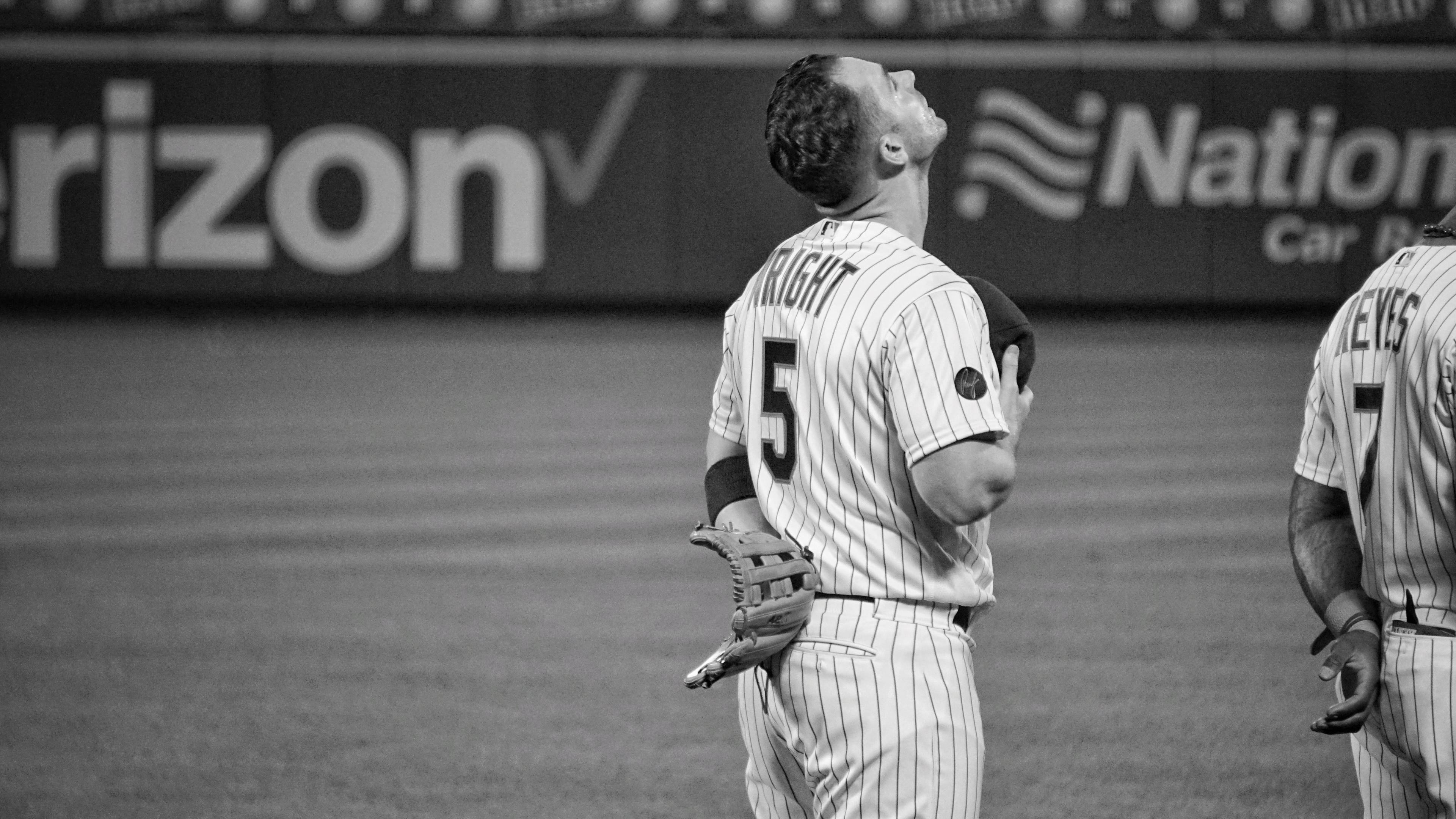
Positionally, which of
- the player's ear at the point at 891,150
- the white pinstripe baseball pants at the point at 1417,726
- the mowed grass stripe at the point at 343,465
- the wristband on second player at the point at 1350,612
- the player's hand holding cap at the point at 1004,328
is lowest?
the mowed grass stripe at the point at 343,465

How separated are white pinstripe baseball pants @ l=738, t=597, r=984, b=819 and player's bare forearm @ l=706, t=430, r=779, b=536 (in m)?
0.24

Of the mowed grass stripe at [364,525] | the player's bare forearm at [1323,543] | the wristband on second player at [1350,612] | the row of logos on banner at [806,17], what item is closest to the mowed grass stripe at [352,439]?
the mowed grass stripe at [364,525]

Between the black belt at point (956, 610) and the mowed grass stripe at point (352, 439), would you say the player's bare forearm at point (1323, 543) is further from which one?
the mowed grass stripe at point (352, 439)

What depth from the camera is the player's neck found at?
2420 mm

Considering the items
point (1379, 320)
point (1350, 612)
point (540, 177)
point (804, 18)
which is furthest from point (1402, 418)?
point (540, 177)

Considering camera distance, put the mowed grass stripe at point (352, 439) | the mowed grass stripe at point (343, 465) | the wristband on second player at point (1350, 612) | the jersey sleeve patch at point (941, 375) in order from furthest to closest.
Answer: the mowed grass stripe at point (352, 439) < the mowed grass stripe at point (343, 465) < the wristband on second player at point (1350, 612) < the jersey sleeve patch at point (941, 375)

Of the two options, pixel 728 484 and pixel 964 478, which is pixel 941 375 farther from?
pixel 728 484

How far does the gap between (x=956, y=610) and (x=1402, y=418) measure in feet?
2.25

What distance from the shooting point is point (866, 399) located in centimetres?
233

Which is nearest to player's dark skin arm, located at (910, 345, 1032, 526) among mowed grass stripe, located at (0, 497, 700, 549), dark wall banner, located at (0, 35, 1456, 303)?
mowed grass stripe, located at (0, 497, 700, 549)

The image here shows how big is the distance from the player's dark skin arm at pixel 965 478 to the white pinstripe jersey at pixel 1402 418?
1.91 ft

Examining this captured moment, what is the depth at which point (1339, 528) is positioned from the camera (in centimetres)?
269

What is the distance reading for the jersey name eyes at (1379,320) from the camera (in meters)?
2.37

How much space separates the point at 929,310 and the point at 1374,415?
69 centimetres
